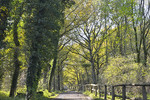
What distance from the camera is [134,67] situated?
41.3ft

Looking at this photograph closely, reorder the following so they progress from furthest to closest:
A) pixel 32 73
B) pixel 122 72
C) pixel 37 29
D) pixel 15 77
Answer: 1. pixel 15 77
2. pixel 122 72
3. pixel 37 29
4. pixel 32 73

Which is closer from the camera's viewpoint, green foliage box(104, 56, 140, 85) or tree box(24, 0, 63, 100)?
tree box(24, 0, 63, 100)

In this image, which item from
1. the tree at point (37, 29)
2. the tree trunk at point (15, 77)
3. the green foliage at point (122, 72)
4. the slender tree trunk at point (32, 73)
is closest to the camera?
the slender tree trunk at point (32, 73)

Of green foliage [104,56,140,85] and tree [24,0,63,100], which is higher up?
tree [24,0,63,100]

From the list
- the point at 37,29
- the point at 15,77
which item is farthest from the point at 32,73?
the point at 15,77

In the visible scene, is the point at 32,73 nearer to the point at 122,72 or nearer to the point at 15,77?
the point at 15,77

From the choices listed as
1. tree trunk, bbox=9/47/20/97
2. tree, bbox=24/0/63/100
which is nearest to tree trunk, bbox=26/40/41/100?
tree, bbox=24/0/63/100

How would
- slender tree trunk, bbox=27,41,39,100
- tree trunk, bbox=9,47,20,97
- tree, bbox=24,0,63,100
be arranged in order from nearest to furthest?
slender tree trunk, bbox=27,41,39,100 → tree, bbox=24,0,63,100 → tree trunk, bbox=9,47,20,97

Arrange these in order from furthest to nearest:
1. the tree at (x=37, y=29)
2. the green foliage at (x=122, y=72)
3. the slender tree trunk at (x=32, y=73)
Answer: the green foliage at (x=122, y=72), the tree at (x=37, y=29), the slender tree trunk at (x=32, y=73)

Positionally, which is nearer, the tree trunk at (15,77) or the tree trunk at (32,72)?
the tree trunk at (32,72)

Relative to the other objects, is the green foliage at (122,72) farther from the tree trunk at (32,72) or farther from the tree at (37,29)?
the tree trunk at (32,72)

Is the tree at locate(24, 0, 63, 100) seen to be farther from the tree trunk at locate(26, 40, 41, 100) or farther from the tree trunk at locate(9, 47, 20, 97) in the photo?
the tree trunk at locate(9, 47, 20, 97)

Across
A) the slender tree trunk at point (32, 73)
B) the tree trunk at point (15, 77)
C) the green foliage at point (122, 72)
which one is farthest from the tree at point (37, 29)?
the green foliage at point (122, 72)

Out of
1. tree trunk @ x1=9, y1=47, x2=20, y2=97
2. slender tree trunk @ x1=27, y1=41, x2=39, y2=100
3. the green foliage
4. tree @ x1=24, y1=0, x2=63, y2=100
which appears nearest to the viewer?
slender tree trunk @ x1=27, y1=41, x2=39, y2=100
